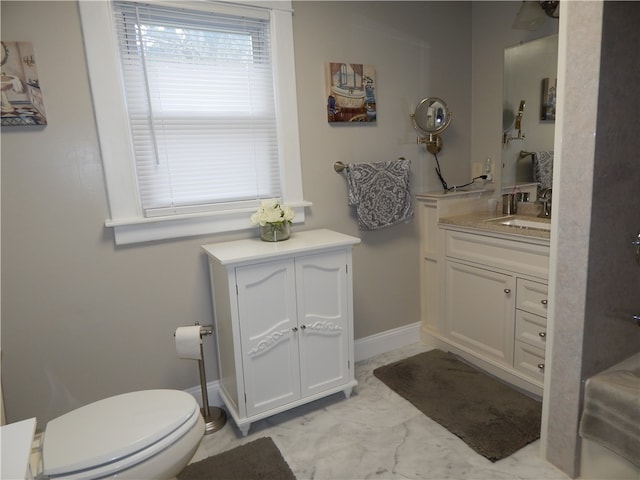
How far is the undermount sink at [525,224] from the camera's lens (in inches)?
91.4

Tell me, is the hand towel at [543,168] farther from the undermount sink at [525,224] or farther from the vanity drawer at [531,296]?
the vanity drawer at [531,296]

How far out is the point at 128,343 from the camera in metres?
1.97

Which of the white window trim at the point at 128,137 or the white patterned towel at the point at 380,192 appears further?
the white patterned towel at the point at 380,192

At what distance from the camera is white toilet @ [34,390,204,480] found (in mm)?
1196

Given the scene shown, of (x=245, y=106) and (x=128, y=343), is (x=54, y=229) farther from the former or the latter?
(x=245, y=106)

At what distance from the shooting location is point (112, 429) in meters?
1.32

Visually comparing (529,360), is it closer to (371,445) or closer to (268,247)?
(371,445)

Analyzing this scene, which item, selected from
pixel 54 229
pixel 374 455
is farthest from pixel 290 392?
pixel 54 229

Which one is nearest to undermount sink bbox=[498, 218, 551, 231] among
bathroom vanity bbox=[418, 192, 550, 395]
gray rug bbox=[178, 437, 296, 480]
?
bathroom vanity bbox=[418, 192, 550, 395]

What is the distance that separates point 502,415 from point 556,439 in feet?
1.14

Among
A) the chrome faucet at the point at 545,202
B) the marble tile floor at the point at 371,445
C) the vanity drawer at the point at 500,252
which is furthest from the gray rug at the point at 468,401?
the chrome faucet at the point at 545,202

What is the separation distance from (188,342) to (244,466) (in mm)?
588

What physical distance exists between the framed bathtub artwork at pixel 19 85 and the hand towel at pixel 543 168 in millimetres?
2628

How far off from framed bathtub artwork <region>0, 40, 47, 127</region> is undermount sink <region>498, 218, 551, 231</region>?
2436 mm
